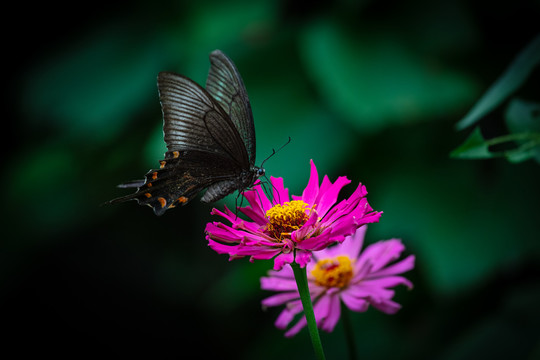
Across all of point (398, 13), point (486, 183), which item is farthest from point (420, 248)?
point (398, 13)

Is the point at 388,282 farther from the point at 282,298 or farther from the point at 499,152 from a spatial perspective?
the point at 499,152

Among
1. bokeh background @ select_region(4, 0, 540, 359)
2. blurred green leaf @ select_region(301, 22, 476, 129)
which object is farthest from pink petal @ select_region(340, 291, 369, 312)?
blurred green leaf @ select_region(301, 22, 476, 129)

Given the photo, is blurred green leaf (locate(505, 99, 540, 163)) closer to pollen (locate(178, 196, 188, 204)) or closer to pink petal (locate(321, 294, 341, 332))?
pink petal (locate(321, 294, 341, 332))

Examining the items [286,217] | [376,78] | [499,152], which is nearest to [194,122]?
[286,217]

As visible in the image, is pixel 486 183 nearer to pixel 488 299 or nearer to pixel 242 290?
pixel 488 299

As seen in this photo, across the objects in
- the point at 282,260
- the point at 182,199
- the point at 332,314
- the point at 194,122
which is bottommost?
the point at 332,314

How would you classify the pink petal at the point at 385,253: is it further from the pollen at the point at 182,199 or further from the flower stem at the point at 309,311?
the pollen at the point at 182,199
